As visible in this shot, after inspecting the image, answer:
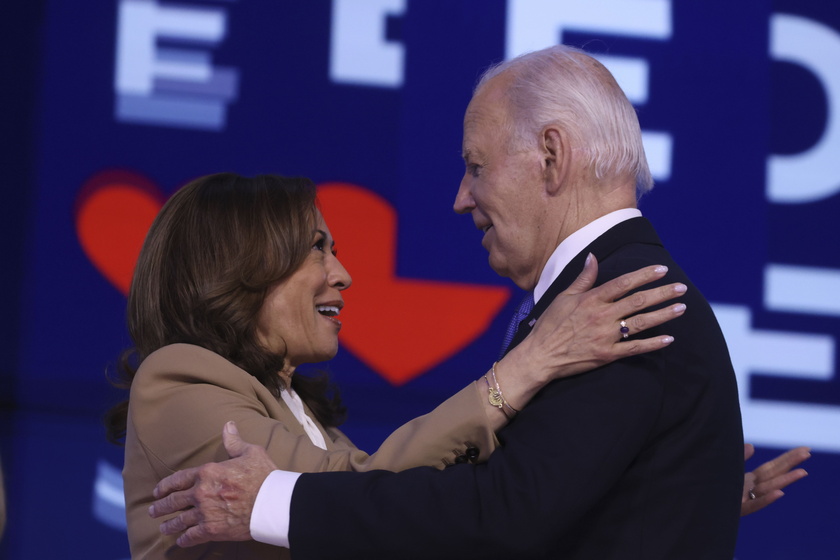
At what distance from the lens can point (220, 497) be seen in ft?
4.68

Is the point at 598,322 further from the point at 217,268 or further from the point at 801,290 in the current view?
the point at 801,290

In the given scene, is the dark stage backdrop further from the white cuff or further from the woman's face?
the white cuff

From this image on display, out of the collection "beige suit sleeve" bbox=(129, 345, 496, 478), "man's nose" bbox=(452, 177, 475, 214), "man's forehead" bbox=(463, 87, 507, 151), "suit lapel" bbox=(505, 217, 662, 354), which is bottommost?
"beige suit sleeve" bbox=(129, 345, 496, 478)

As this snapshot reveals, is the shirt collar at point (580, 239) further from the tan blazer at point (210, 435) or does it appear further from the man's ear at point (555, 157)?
the tan blazer at point (210, 435)

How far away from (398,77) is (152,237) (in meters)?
1.71

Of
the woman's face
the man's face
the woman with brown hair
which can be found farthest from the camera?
the woman's face

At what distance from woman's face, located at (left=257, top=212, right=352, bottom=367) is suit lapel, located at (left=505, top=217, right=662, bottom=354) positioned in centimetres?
61

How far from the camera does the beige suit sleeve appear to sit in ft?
4.90

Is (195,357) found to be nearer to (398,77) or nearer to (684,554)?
(684,554)

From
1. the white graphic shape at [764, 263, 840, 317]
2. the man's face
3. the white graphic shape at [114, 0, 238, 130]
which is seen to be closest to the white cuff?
the man's face

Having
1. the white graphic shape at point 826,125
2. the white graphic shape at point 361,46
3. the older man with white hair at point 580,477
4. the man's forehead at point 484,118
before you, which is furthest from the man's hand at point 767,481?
the white graphic shape at point 361,46

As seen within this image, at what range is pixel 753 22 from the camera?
367 centimetres

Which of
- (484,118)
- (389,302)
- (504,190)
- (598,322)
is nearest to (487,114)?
(484,118)

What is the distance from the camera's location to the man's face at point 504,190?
164 cm
